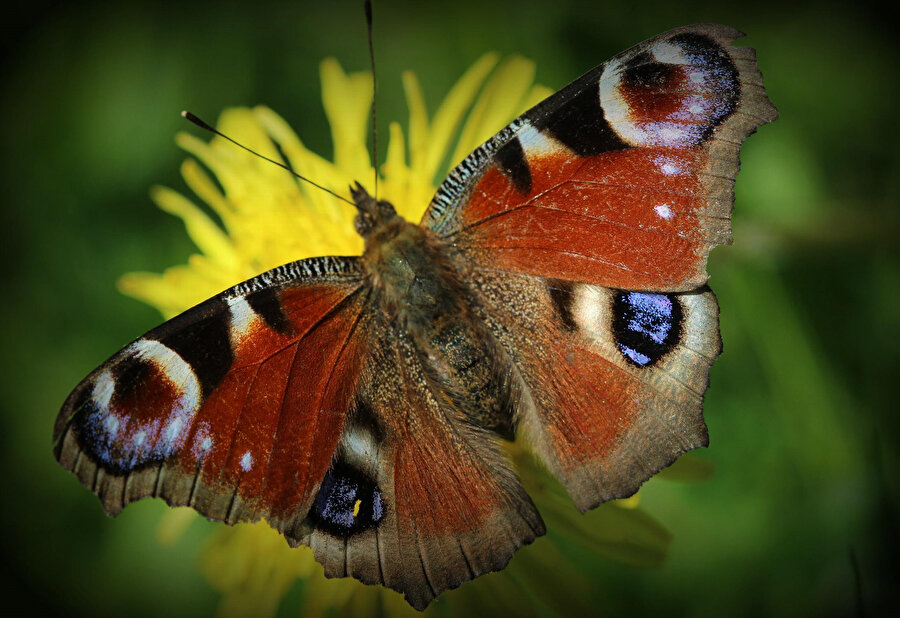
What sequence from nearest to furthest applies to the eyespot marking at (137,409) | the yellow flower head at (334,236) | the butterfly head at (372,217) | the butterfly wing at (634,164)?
the eyespot marking at (137,409)
the butterfly wing at (634,164)
the butterfly head at (372,217)
the yellow flower head at (334,236)

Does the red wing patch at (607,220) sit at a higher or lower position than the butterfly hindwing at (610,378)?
higher

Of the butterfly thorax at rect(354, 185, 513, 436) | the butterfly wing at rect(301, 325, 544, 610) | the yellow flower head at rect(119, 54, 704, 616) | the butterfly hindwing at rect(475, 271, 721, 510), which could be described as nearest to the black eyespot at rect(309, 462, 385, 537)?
the butterfly wing at rect(301, 325, 544, 610)

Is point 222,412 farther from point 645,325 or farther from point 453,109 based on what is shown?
point 453,109

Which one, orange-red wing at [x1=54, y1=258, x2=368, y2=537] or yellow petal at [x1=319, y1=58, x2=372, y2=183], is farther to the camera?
yellow petal at [x1=319, y1=58, x2=372, y2=183]

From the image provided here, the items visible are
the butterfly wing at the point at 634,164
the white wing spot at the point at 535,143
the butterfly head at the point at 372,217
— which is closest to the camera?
the butterfly wing at the point at 634,164

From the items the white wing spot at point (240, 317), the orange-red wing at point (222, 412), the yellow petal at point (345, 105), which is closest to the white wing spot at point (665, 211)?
the orange-red wing at point (222, 412)

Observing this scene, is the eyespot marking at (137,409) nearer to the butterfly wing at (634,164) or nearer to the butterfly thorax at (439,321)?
the butterfly thorax at (439,321)

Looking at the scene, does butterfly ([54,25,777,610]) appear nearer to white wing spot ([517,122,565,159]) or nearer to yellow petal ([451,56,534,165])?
white wing spot ([517,122,565,159])
